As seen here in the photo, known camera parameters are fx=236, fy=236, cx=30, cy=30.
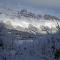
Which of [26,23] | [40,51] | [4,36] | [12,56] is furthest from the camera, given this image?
[26,23]

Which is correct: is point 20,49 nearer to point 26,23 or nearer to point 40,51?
point 40,51

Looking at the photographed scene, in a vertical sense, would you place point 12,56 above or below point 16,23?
below

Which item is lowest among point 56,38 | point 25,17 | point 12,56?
point 12,56

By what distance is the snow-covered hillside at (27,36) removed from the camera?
11031mm

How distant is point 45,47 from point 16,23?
14.7 feet

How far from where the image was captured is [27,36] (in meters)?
13.3

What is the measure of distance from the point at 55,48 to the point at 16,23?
5.02 meters

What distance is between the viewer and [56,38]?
11.8 meters

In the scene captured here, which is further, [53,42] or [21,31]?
[21,31]

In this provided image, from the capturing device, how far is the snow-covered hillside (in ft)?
36.2

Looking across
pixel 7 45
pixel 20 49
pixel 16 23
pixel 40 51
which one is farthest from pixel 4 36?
pixel 16 23

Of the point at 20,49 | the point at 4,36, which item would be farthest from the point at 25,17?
the point at 20,49

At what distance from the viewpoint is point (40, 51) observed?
37.5 ft

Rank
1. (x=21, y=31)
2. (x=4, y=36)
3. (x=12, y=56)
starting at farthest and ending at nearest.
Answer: (x=21, y=31), (x=4, y=36), (x=12, y=56)
